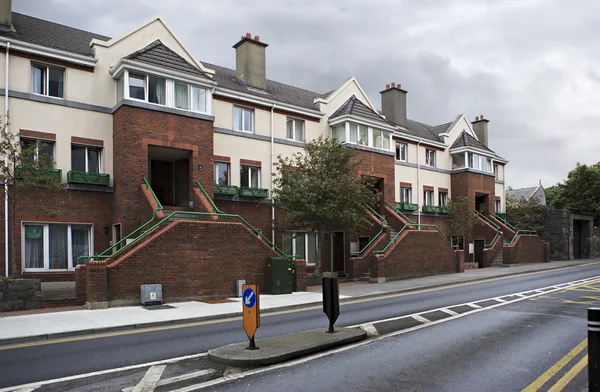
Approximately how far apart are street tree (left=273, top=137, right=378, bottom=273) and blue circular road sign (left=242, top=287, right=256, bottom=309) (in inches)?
485

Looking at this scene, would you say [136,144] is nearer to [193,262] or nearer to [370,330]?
[193,262]

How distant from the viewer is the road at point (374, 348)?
7.39m

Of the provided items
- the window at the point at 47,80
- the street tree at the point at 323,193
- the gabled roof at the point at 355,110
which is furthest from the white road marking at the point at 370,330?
the gabled roof at the point at 355,110

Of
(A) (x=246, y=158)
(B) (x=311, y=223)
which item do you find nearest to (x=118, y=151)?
(A) (x=246, y=158)

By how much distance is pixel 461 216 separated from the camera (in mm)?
34969

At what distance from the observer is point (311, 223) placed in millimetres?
21938

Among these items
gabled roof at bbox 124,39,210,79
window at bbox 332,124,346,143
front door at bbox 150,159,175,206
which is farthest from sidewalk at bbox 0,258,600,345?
window at bbox 332,124,346,143

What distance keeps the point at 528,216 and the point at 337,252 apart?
67.3 feet

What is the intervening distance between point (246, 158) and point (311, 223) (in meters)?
5.04

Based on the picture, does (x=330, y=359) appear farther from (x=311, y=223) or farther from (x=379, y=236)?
(x=379, y=236)

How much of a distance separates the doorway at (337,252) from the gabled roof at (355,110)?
22.3 feet

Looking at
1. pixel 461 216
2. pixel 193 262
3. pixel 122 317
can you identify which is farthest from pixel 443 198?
pixel 122 317

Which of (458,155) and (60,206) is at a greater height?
(458,155)

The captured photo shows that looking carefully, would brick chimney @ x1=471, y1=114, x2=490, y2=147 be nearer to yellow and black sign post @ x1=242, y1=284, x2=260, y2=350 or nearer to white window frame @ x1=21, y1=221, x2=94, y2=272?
white window frame @ x1=21, y1=221, x2=94, y2=272
